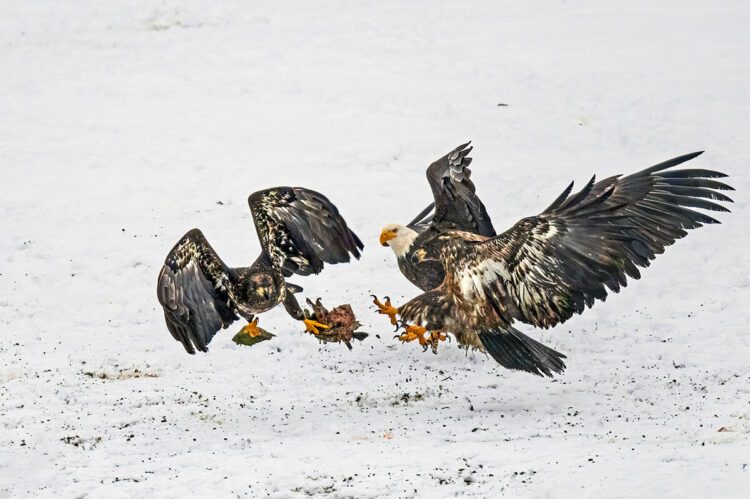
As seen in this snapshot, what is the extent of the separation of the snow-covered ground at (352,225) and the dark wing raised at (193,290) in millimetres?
799

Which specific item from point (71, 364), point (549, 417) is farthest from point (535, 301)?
point (71, 364)

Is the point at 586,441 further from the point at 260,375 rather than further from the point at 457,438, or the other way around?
the point at 260,375

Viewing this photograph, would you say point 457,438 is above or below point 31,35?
below

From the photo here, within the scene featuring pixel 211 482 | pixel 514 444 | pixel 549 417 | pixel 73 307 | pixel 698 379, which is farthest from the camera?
pixel 73 307

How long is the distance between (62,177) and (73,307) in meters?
4.49

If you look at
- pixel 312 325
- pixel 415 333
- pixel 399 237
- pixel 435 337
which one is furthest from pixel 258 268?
pixel 435 337

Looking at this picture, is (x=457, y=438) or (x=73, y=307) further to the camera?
(x=73, y=307)

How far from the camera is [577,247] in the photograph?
22.4 ft

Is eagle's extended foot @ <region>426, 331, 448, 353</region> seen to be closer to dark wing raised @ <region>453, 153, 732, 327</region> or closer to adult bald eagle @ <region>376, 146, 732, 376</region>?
adult bald eagle @ <region>376, 146, 732, 376</region>

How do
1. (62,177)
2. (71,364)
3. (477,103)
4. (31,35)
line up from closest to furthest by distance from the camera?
(71,364) → (62,177) → (477,103) → (31,35)

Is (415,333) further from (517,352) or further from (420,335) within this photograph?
(517,352)

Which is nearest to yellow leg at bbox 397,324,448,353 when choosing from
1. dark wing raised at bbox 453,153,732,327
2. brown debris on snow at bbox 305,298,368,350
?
dark wing raised at bbox 453,153,732,327

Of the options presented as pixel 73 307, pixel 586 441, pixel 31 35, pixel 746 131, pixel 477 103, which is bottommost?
pixel 586 441

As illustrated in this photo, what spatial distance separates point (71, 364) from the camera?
8.93 m
